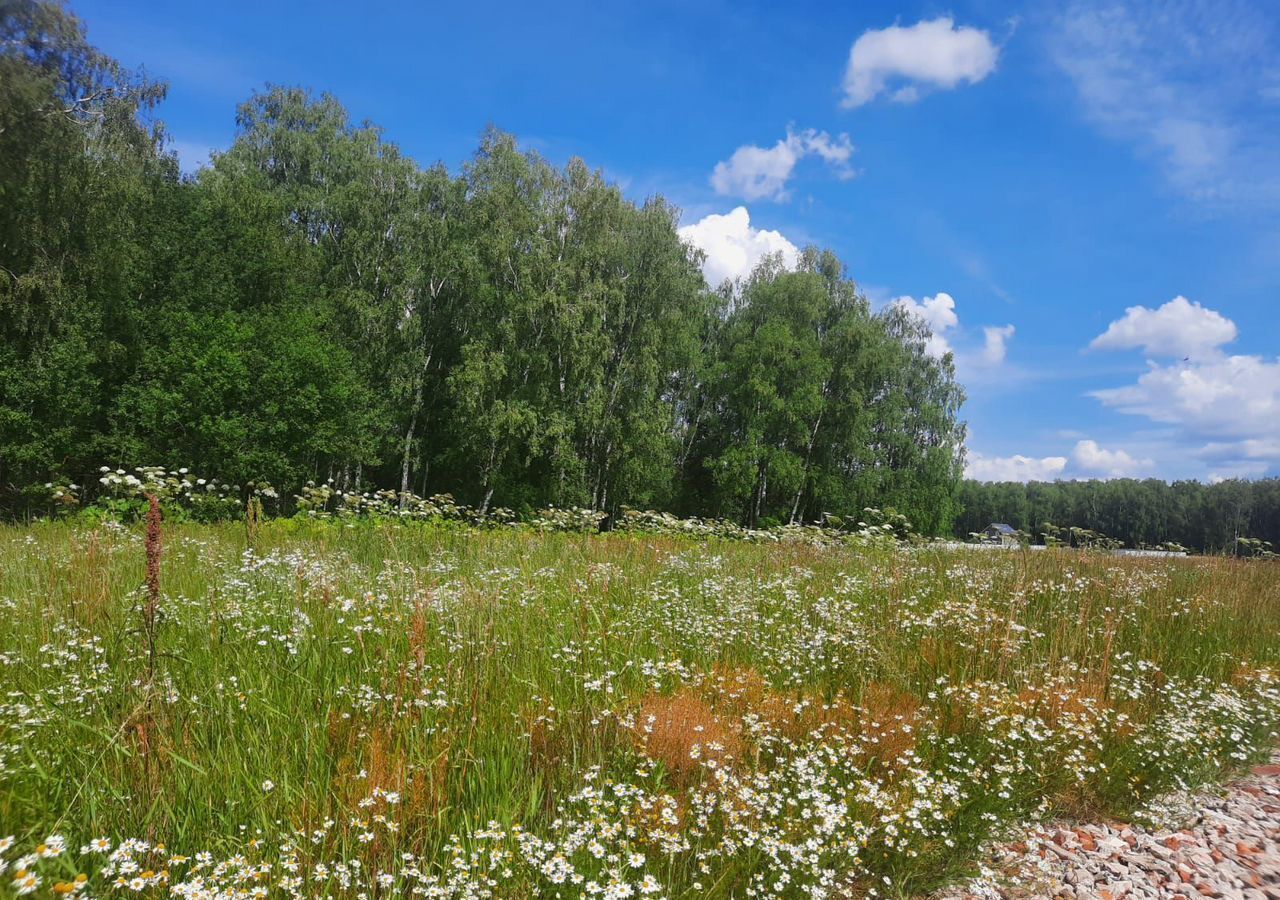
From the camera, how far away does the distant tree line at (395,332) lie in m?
22.2

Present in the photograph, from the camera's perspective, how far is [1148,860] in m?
4.27

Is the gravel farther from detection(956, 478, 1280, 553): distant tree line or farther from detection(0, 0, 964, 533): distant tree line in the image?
detection(956, 478, 1280, 553): distant tree line

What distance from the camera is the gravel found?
153 inches

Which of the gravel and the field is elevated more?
the field

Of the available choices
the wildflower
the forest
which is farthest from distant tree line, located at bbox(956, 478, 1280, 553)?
the wildflower

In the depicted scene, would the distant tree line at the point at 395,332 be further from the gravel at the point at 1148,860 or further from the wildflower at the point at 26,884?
the gravel at the point at 1148,860

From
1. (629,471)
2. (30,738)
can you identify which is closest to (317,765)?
(30,738)

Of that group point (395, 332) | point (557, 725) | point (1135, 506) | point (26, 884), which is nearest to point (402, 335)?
point (395, 332)

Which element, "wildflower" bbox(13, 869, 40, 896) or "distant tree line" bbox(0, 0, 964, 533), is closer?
"wildflower" bbox(13, 869, 40, 896)

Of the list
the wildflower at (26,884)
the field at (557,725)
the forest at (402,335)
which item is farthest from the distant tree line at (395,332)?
the wildflower at (26,884)

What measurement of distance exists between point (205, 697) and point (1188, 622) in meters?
10.0

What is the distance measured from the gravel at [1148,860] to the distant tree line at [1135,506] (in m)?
52.1

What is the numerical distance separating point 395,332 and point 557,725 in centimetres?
3128

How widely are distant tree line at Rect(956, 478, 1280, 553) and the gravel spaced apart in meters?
52.1
